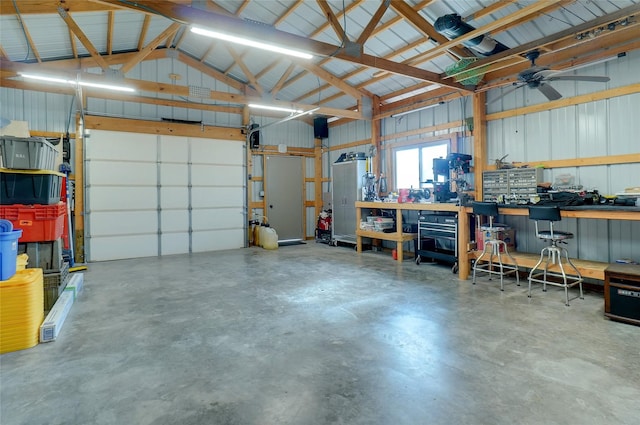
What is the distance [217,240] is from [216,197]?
114cm

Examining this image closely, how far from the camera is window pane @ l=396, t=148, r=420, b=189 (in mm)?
7773

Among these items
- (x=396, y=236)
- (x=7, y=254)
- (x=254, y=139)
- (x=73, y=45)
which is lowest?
(x=396, y=236)

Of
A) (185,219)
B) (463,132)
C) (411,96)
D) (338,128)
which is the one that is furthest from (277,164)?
(463,132)

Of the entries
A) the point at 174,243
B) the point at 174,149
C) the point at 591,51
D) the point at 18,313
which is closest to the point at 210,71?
the point at 174,149

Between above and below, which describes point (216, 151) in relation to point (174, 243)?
above

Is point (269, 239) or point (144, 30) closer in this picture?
point (144, 30)

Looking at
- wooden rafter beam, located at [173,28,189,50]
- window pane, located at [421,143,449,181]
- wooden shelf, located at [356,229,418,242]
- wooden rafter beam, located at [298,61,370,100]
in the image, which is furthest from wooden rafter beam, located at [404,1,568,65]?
wooden rafter beam, located at [173,28,189,50]

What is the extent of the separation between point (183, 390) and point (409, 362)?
1681mm

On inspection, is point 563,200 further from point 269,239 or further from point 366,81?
point 269,239

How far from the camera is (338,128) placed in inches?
399

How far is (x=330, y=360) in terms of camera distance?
108 inches

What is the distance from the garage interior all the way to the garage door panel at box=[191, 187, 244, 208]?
4 cm

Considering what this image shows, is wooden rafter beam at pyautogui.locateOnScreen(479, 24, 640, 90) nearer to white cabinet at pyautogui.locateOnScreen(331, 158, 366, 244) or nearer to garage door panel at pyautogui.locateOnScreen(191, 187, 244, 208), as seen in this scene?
white cabinet at pyautogui.locateOnScreen(331, 158, 366, 244)

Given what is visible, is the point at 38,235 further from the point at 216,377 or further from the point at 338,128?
the point at 338,128
